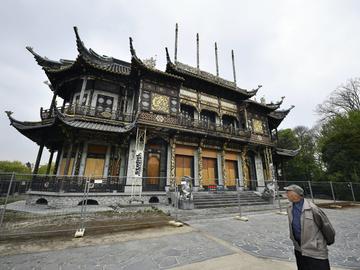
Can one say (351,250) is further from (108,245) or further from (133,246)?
(108,245)

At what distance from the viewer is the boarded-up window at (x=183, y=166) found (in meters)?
13.9

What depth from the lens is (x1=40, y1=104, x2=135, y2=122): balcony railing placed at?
40.1 feet

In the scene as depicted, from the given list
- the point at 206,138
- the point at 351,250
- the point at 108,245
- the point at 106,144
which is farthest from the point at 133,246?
the point at 206,138

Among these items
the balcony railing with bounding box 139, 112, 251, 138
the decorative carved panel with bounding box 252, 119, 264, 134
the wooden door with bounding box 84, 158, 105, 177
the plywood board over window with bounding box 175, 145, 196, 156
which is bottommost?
the wooden door with bounding box 84, 158, 105, 177

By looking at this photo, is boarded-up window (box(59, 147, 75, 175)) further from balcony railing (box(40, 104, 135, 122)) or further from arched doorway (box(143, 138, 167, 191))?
arched doorway (box(143, 138, 167, 191))

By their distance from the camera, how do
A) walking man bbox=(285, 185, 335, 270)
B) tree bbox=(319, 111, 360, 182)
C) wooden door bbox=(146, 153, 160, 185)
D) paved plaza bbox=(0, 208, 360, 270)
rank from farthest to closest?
tree bbox=(319, 111, 360, 182) → wooden door bbox=(146, 153, 160, 185) → paved plaza bbox=(0, 208, 360, 270) → walking man bbox=(285, 185, 335, 270)

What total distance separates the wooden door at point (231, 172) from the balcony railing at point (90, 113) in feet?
31.1

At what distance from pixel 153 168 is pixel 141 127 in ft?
10.3

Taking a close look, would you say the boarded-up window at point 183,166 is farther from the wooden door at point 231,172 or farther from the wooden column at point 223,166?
the wooden door at point 231,172

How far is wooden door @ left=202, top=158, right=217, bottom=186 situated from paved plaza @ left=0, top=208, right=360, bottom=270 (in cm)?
919

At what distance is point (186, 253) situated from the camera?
390 cm

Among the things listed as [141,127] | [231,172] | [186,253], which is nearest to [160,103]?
[141,127]

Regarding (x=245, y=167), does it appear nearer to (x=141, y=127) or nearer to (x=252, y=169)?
(x=252, y=169)

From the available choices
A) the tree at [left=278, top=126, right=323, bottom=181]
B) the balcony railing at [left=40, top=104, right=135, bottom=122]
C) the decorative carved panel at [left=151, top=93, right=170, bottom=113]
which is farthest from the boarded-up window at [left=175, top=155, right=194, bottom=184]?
the tree at [left=278, top=126, right=323, bottom=181]
